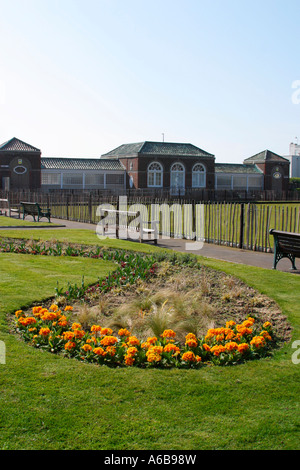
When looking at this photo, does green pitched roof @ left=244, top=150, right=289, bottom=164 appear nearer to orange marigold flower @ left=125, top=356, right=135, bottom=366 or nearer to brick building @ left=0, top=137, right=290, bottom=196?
brick building @ left=0, top=137, right=290, bottom=196

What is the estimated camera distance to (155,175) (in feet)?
173

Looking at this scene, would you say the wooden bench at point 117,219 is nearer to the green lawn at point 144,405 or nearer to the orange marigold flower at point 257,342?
the orange marigold flower at point 257,342

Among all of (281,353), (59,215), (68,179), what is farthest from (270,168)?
(281,353)

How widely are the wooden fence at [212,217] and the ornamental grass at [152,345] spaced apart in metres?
7.67

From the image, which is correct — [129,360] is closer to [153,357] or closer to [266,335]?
[153,357]

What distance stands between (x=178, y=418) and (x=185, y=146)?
5327cm

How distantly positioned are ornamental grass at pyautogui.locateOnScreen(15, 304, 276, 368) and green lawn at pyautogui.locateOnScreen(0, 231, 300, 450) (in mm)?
162

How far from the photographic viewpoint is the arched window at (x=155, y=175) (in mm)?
52531

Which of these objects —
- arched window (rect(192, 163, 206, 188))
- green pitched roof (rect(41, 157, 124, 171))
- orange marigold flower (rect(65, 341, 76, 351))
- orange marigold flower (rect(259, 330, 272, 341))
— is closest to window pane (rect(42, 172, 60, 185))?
green pitched roof (rect(41, 157, 124, 171))

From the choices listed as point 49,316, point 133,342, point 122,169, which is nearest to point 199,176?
point 122,169

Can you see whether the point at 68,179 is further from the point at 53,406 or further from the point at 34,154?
the point at 53,406

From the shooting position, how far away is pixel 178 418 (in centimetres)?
371

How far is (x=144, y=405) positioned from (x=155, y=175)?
49.6 metres

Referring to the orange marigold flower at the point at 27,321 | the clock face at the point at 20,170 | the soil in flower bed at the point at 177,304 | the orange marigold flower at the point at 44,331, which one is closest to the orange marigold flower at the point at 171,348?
the soil in flower bed at the point at 177,304
